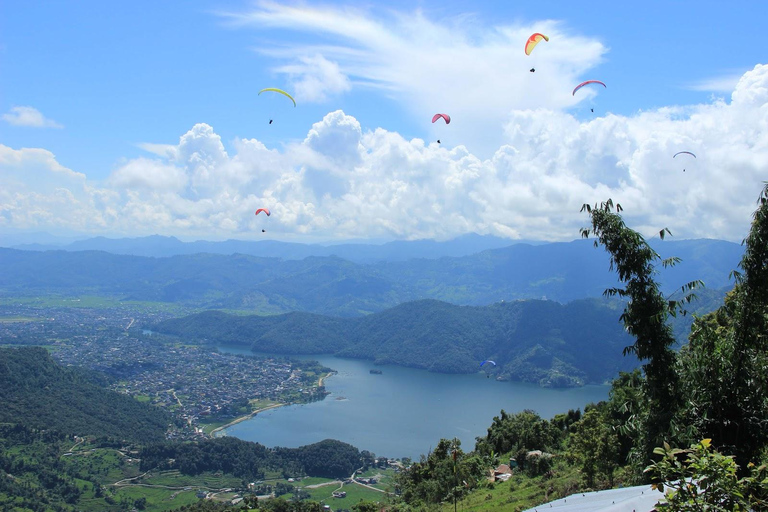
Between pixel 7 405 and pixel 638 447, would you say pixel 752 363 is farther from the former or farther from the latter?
pixel 7 405

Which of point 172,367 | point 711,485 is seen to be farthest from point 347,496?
point 172,367

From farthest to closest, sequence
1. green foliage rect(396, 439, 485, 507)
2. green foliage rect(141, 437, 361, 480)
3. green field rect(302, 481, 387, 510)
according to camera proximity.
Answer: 1. green foliage rect(141, 437, 361, 480)
2. green field rect(302, 481, 387, 510)
3. green foliage rect(396, 439, 485, 507)

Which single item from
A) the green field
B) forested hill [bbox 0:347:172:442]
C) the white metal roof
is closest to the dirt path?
forested hill [bbox 0:347:172:442]

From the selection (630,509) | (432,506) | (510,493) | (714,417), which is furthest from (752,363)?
(432,506)

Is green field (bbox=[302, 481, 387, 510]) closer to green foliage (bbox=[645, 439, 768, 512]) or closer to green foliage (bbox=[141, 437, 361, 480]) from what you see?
green foliage (bbox=[141, 437, 361, 480])

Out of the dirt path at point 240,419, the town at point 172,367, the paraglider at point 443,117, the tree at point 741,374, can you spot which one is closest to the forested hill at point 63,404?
the town at point 172,367

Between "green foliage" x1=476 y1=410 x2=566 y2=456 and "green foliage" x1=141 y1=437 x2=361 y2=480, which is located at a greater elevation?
"green foliage" x1=476 y1=410 x2=566 y2=456
